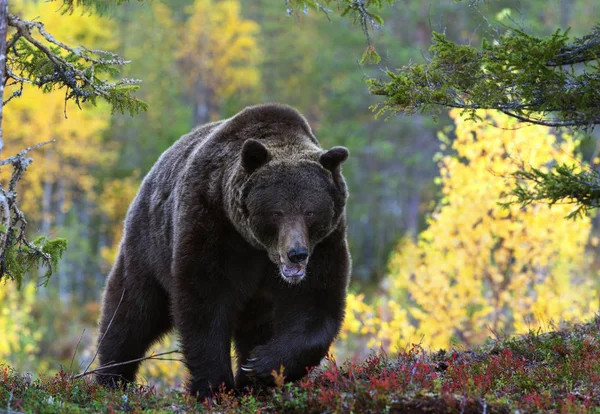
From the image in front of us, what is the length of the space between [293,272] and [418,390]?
1.36 m

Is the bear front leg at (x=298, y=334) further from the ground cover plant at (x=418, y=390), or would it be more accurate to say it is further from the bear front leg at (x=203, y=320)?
the bear front leg at (x=203, y=320)

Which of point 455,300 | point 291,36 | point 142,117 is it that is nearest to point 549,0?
point 291,36

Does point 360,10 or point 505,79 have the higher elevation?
point 360,10

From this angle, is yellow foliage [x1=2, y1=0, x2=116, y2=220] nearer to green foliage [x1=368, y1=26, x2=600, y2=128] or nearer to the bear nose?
green foliage [x1=368, y1=26, x2=600, y2=128]

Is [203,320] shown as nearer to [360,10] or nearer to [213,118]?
[360,10]

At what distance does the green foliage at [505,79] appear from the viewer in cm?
517

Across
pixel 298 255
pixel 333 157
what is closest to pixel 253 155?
pixel 333 157

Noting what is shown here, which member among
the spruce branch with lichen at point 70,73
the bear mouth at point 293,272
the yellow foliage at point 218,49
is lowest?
the bear mouth at point 293,272

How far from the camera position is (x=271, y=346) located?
18.3 feet

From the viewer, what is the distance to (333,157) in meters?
5.62

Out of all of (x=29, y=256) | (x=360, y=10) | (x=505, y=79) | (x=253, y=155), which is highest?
(x=360, y=10)

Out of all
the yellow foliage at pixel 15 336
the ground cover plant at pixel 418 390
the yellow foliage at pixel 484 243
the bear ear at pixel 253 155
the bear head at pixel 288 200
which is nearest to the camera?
the ground cover plant at pixel 418 390

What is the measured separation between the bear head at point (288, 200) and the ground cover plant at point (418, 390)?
96 cm

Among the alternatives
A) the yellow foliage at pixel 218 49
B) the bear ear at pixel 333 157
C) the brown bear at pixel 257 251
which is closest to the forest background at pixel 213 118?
the yellow foliage at pixel 218 49
